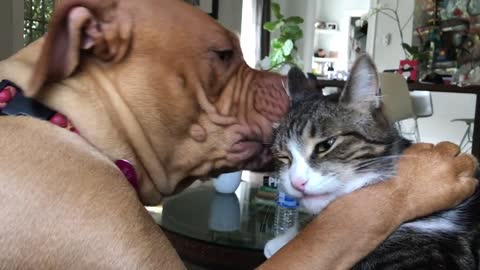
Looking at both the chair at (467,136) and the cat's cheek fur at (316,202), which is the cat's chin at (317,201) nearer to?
the cat's cheek fur at (316,202)

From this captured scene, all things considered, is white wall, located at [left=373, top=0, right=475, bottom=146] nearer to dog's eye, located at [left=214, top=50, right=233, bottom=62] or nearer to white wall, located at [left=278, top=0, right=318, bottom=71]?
white wall, located at [left=278, top=0, right=318, bottom=71]

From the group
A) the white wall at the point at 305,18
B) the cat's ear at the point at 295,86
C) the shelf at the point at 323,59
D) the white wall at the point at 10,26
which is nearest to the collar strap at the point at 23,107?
the cat's ear at the point at 295,86

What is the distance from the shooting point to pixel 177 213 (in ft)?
6.07

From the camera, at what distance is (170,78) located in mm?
1080

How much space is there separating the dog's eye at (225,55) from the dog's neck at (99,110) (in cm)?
20

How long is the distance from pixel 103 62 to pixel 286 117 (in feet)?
1.37

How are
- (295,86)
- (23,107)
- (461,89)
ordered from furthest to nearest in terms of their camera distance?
(461,89)
(295,86)
(23,107)

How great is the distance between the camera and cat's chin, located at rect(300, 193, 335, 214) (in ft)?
3.63

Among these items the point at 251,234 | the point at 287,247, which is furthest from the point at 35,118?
the point at 251,234

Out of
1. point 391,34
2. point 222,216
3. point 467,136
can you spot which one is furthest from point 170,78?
point 391,34

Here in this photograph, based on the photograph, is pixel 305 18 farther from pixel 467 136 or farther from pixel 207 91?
pixel 207 91

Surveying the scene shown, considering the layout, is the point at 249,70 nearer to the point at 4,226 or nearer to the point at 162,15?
the point at 162,15

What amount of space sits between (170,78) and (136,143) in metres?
0.14

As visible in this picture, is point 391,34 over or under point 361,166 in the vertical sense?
over
